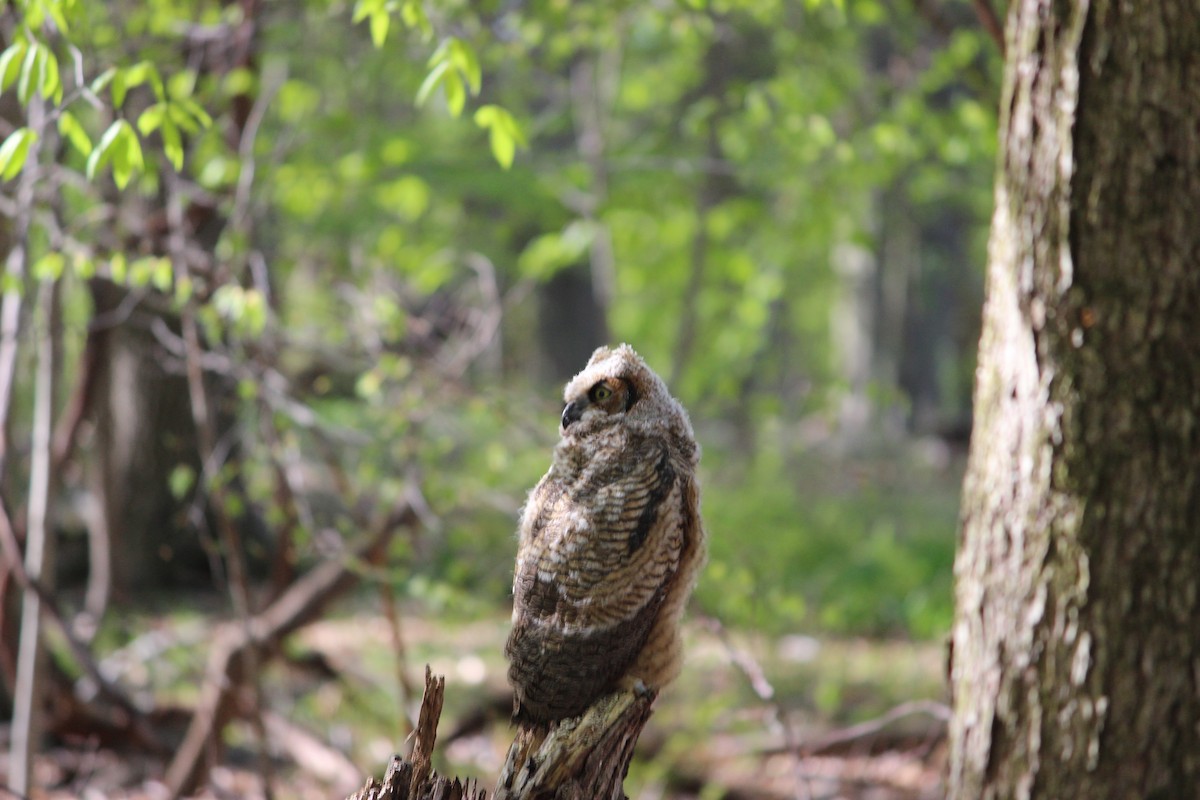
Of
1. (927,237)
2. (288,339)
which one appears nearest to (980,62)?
(288,339)

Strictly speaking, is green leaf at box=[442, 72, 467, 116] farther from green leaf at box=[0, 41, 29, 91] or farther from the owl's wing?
the owl's wing

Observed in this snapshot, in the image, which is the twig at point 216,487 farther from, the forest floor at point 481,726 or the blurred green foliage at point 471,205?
the forest floor at point 481,726

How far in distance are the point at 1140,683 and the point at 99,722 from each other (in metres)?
5.13

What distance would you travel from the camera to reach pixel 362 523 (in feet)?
16.6

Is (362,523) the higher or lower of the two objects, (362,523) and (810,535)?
the higher

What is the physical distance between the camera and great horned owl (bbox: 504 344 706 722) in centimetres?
221

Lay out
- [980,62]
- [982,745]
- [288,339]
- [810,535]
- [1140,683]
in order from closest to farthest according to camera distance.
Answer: [1140,683], [982,745], [288,339], [980,62], [810,535]

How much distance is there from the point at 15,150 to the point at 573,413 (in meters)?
1.56

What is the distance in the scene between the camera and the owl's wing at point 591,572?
221 centimetres

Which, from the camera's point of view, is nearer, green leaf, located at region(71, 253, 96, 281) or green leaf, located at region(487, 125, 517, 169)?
green leaf, located at region(487, 125, 517, 169)

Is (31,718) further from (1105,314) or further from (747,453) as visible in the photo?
Result: (747,453)

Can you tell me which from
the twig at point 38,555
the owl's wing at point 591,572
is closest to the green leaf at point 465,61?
the owl's wing at point 591,572

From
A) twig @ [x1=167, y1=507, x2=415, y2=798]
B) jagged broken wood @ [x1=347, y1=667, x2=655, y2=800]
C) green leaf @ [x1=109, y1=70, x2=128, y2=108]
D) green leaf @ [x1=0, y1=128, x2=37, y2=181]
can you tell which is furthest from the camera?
twig @ [x1=167, y1=507, x2=415, y2=798]

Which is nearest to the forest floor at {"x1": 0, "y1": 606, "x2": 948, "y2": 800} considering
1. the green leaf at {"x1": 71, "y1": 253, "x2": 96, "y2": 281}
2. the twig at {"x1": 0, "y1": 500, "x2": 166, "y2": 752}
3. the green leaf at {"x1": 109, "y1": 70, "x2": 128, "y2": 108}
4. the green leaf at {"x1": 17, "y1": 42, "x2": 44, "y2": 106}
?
the twig at {"x1": 0, "y1": 500, "x2": 166, "y2": 752}
